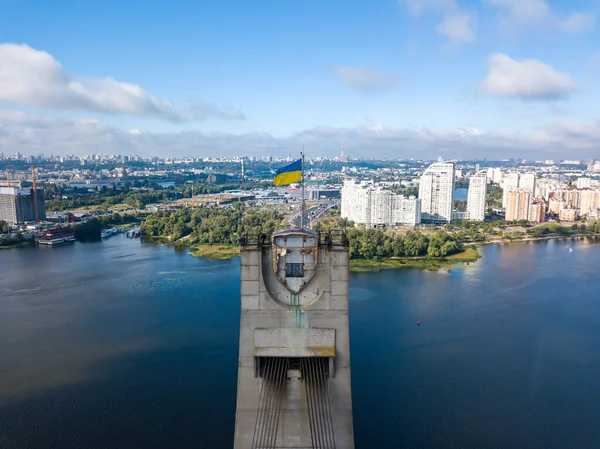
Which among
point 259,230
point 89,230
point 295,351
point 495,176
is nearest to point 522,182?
point 495,176

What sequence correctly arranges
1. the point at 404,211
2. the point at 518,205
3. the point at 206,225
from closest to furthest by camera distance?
1. the point at 206,225
2. the point at 404,211
3. the point at 518,205

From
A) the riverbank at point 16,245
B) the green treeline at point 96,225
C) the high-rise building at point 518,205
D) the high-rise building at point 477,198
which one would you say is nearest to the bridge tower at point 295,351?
the riverbank at point 16,245

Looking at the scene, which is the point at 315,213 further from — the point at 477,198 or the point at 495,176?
the point at 495,176

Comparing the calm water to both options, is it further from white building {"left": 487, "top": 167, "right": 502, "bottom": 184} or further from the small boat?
white building {"left": 487, "top": 167, "right": 502, "bottom": 184}

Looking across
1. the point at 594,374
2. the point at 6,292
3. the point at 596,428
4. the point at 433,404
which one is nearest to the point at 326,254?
the point at 433,404

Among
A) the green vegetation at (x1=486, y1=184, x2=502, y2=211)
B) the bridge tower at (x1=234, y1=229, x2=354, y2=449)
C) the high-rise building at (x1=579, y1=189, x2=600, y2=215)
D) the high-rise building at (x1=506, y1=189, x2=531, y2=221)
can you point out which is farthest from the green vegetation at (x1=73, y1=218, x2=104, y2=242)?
the high-rise building at (x1=579, y1=189, x2=600, y2=215)

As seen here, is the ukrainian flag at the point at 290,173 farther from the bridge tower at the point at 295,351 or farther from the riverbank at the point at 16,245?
the riverbank at the point at 16,245

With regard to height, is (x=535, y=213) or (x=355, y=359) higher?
(x=535, y=213)
